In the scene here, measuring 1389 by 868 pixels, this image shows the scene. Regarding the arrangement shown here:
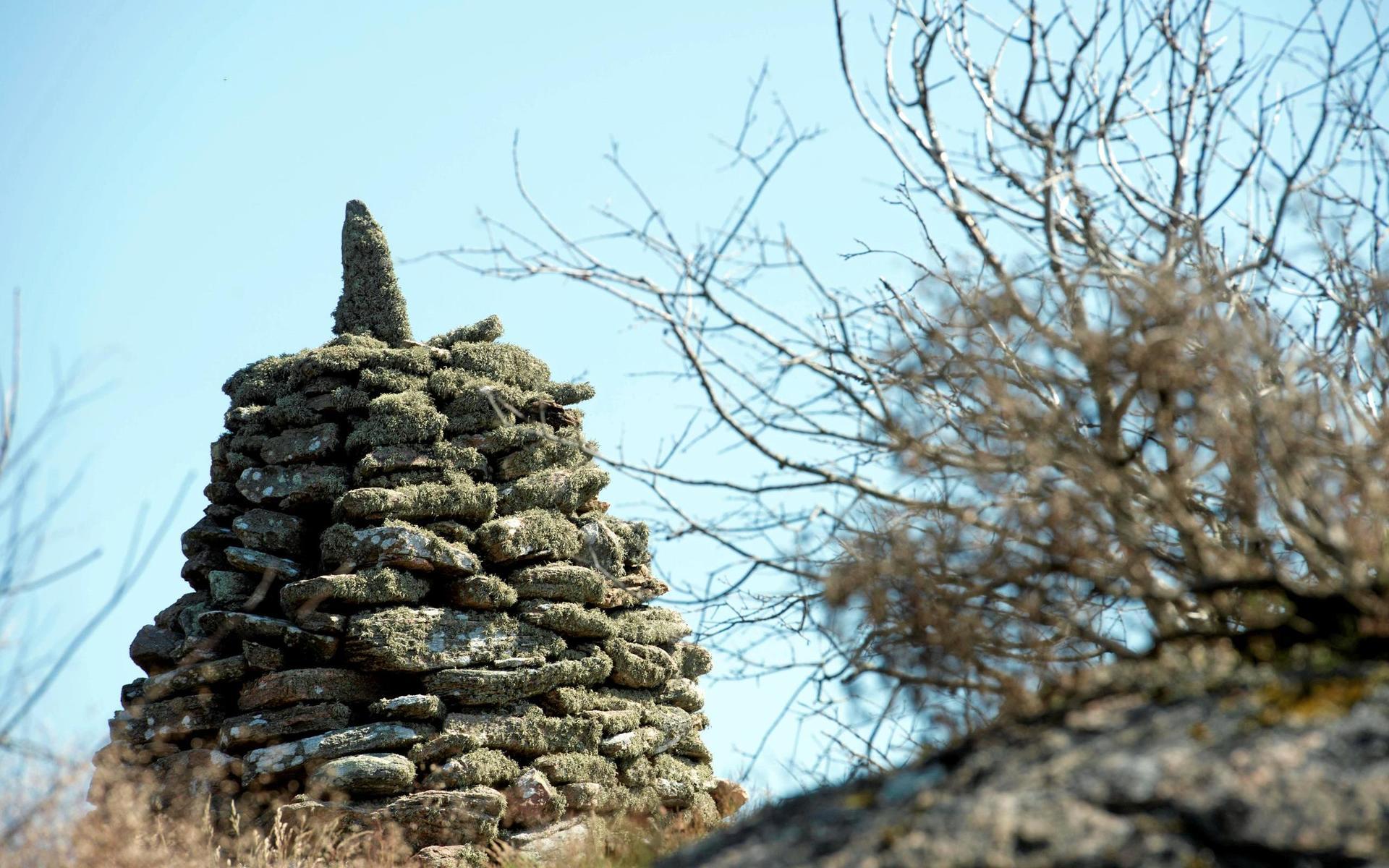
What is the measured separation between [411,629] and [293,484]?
1.94 meters

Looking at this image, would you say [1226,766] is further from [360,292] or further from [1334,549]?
[360,292]

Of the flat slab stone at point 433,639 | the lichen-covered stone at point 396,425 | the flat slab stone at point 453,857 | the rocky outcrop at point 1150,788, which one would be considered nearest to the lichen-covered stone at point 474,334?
the lichen-covered stone at point 396,425

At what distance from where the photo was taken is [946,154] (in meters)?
4.54

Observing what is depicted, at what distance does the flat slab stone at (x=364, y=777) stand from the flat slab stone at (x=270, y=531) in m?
2.19

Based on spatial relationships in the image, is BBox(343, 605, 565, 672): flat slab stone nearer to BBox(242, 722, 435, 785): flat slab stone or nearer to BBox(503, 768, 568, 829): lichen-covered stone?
BBox(242, 722, 435, 785): flat slab stone

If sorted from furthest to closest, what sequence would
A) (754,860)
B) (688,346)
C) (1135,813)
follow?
(688,346) → (754,860) → (1135,813)

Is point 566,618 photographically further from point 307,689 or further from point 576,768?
point 307,689

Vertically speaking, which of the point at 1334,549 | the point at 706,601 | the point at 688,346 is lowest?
the point at 1334,549

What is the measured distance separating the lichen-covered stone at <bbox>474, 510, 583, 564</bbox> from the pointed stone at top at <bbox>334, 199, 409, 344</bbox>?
2.41 meters

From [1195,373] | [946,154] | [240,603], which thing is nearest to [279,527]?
[240,603]

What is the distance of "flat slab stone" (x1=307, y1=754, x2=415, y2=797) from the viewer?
8.38m

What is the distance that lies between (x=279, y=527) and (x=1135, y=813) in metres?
8.97

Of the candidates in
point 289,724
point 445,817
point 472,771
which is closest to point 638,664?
point 472,771

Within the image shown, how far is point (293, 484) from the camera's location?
10.0 meters
